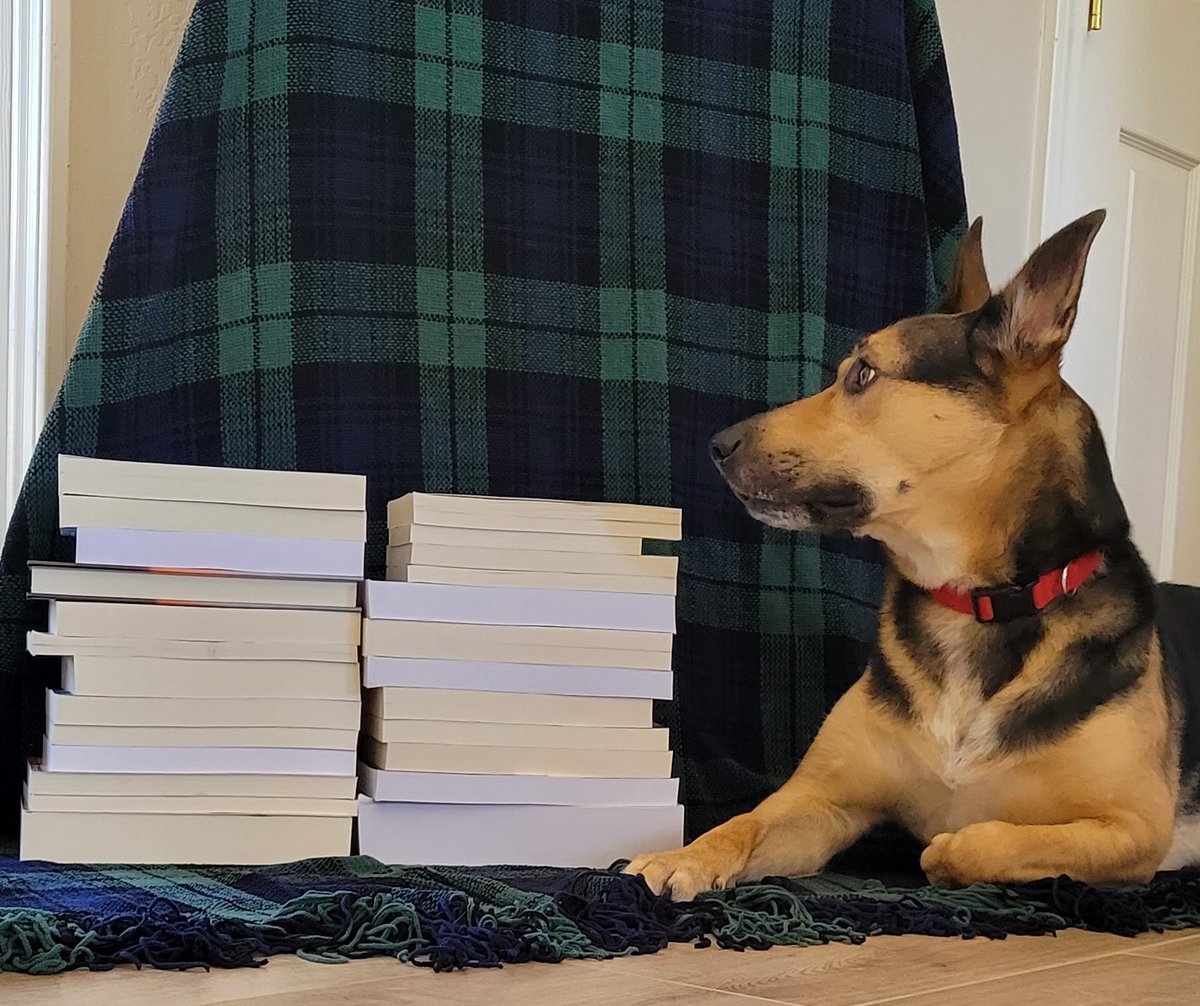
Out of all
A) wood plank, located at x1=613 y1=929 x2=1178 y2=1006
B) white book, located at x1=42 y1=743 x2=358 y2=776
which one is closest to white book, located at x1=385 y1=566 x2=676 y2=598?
white book, located at x1=42 y1=743 x2=358 y2=776

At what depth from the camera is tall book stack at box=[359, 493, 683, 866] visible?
67.7 inches

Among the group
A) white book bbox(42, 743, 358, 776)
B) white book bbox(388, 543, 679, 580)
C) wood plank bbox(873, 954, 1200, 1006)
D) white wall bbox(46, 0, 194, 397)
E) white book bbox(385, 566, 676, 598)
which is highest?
white wall bbox(46, 0, 194, 397)

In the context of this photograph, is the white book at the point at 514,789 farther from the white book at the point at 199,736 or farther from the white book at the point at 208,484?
the white book at the point at 208,484

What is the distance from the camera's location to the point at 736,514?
2287mm

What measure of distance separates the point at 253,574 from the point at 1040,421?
97cm

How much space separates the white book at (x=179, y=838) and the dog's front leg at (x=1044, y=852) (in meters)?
0.69

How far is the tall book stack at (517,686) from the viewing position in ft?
5.65

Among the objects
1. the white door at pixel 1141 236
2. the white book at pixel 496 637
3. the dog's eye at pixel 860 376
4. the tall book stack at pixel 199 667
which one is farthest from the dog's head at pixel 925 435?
the white door at pixel 1141 236

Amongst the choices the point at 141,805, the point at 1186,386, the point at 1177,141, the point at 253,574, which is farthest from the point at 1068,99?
the point at 141,805

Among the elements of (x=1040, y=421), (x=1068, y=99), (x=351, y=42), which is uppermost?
(x=1068, y=99)

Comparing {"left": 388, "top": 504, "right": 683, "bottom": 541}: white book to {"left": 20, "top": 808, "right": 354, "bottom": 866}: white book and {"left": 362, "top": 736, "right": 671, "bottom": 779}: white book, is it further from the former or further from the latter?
{"left": 20, "top": 808, "right": 354, "bottom": 866}: white book

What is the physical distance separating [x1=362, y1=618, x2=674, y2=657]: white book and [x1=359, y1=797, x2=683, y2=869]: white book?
0.19m

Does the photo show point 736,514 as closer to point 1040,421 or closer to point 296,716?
point 1040,421

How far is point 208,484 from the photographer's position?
5.49 ft
